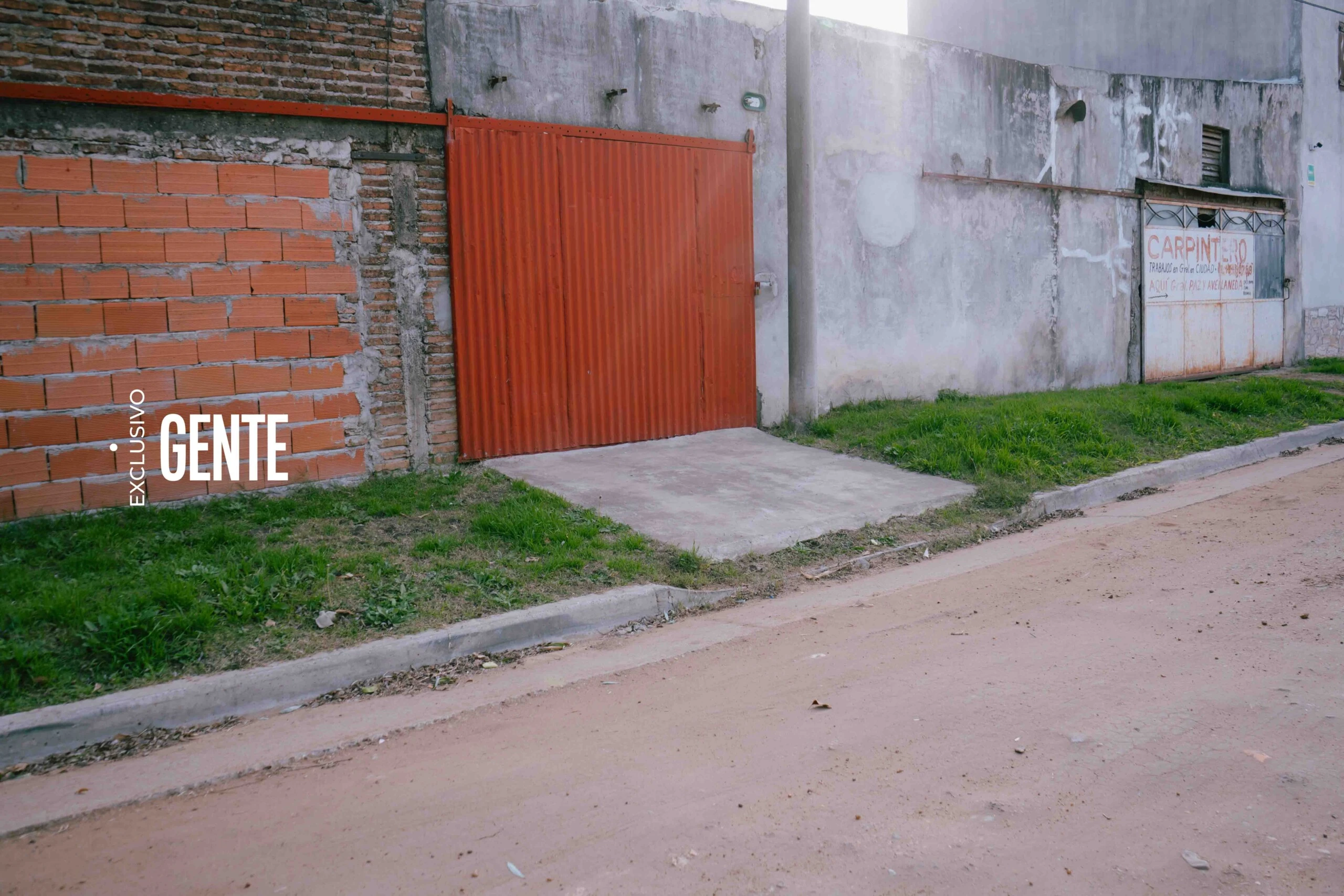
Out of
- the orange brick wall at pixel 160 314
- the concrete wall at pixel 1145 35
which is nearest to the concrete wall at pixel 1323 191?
the concrete wall at pixel 1145 35

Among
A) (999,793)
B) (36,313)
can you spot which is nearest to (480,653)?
(999,793)

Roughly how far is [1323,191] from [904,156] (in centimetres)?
1190

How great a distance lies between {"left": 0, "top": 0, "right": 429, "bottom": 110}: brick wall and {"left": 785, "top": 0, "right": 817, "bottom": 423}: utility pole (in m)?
4.13

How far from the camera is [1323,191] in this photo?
17938mm

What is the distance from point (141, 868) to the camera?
293 centimetres

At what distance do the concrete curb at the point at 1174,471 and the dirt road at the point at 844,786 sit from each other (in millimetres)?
3018

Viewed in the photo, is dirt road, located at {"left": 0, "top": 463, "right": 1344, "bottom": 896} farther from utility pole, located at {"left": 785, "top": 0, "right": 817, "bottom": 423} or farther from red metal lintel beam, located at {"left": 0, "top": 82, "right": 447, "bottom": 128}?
utility pole, located at {"left": 785, "top": 0, "right": 817, "bottom": 423}

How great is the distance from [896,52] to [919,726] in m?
9.49

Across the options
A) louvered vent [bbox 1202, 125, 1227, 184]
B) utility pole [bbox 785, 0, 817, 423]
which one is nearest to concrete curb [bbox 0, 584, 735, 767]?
utility pole [bbox 785, 0, 817, 423]

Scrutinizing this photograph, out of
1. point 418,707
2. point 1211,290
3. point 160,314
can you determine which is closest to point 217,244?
point 160,314

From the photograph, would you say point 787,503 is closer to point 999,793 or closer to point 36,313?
point 999,793

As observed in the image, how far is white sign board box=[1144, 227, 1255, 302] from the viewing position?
47.8ft

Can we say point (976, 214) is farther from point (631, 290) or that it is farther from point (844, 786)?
point (844, 786)

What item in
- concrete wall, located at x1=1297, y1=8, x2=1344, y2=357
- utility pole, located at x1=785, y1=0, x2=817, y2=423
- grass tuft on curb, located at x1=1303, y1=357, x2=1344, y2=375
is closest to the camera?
utility pole, located at x1=785, y1=0, x2=817, y2=423
